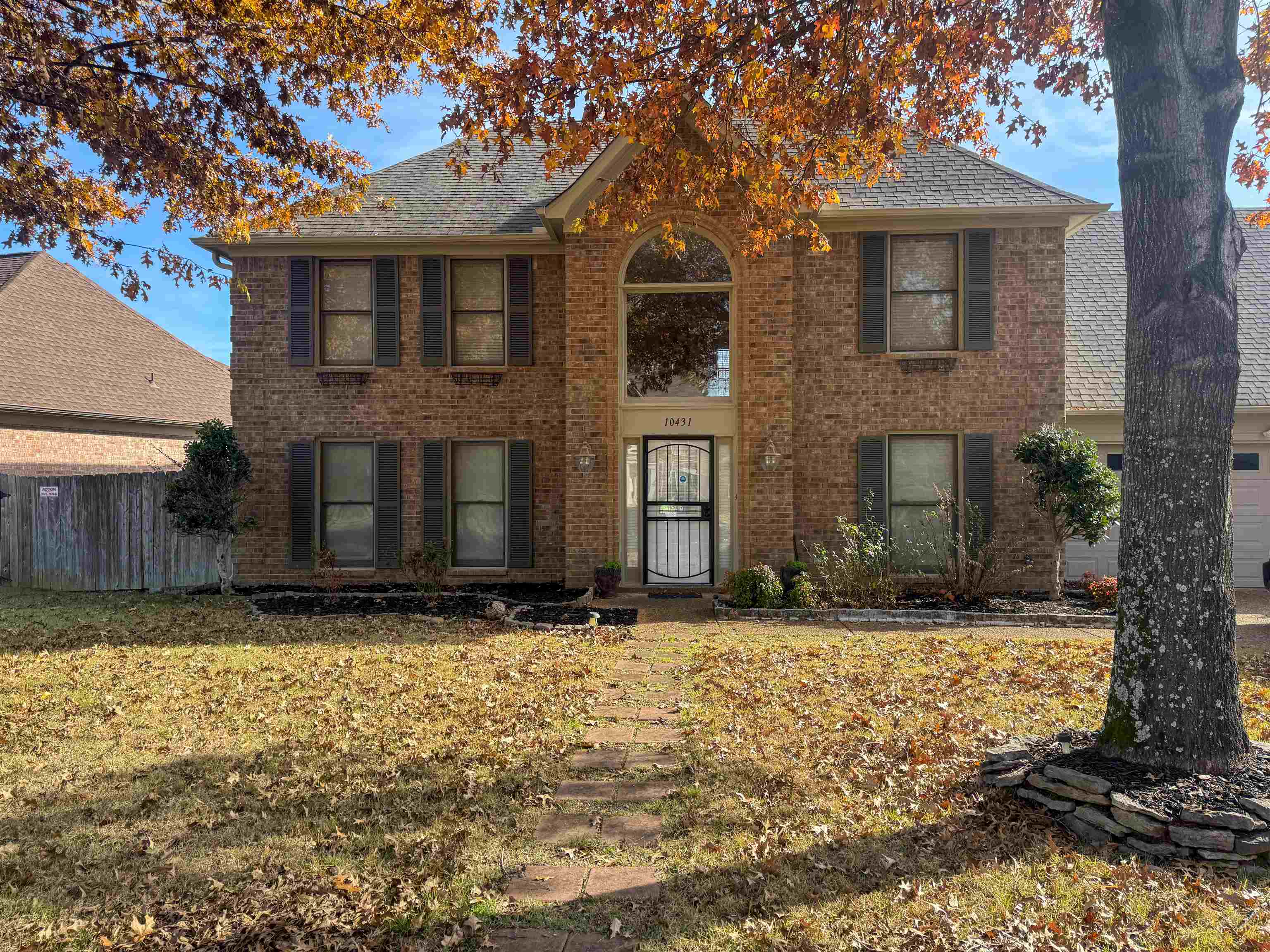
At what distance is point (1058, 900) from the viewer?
10.7 feet

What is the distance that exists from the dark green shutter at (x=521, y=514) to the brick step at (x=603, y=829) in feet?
29.8

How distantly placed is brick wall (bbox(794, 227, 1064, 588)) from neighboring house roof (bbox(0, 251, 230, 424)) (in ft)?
51.2

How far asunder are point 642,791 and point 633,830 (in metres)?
0.52

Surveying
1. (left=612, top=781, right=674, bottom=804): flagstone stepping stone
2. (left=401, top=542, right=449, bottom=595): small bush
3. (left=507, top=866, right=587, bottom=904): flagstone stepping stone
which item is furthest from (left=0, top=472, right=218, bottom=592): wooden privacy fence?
(left=507, top=866, right=587, bottom=904): flagstone stepping stone

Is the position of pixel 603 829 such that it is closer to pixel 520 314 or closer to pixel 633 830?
pixel 633 830

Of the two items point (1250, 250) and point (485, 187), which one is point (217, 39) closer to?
point (485, 187)

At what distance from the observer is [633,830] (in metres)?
3.96

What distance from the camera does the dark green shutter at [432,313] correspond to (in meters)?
13.2

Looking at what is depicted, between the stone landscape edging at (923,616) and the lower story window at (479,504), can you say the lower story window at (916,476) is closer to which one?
the stone landscape edging at (923,616)

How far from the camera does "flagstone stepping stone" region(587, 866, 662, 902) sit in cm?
329

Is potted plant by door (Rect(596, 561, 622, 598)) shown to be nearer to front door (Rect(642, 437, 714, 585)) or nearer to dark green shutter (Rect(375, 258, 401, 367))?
front door (Rect(642, 437, 714, 585))

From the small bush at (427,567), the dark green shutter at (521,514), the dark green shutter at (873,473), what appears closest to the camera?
the small bush at (427,567)

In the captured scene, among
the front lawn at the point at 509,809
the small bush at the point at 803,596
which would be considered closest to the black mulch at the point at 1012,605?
the small bush at the point at 803,596

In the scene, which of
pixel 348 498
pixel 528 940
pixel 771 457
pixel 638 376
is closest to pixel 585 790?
pixel 528 940
